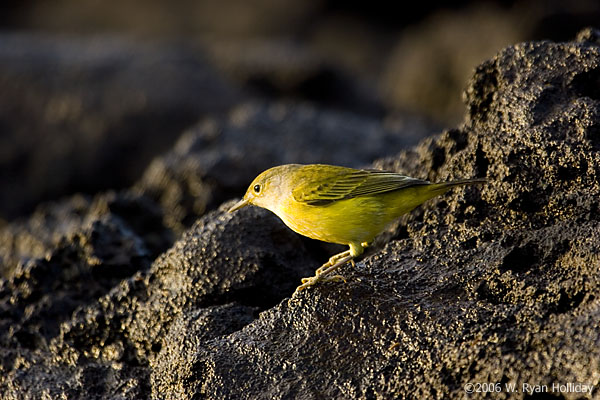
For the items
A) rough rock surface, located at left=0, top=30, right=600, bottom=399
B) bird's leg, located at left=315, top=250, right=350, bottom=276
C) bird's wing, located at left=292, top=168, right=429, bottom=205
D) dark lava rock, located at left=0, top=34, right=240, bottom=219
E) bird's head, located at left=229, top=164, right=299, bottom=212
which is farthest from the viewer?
dark lava rock, located at left=0, top=34, right=240, bottom=219

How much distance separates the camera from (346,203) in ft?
16.7

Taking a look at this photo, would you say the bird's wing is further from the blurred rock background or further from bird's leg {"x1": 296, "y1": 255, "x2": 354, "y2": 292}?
the blurred rock background

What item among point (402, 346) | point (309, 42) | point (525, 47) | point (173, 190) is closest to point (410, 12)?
point (309, 42)

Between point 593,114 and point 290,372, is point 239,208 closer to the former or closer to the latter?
point 290,372

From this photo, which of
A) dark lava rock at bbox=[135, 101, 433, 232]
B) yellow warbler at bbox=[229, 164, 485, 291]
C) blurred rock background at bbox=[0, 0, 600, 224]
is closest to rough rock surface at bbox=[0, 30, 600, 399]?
yellow warbler at bbox=[229, 164, 485, 291]

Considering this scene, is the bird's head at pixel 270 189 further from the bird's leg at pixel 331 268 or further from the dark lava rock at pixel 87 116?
the dark lava rock at pixel 87 116

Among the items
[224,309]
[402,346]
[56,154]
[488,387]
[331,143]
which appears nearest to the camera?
[488,387]

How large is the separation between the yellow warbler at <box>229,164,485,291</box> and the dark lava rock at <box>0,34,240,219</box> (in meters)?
7.28

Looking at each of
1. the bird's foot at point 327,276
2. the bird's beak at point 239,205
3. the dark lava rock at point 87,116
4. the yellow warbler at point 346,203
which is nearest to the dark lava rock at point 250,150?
the bird's beak at point 239,205

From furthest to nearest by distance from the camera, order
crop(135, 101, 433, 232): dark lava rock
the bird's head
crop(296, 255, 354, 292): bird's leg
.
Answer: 1. crop(135, 101, 433, 232): dark lava rock
2. the bird's head
3. crop(296, 255, 354, 292): bird's leg

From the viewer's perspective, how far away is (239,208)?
17.7 ft

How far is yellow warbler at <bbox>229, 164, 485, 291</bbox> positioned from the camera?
16.1 ft

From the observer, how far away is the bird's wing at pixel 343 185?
5.01 meters

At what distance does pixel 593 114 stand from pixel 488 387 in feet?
6.19
